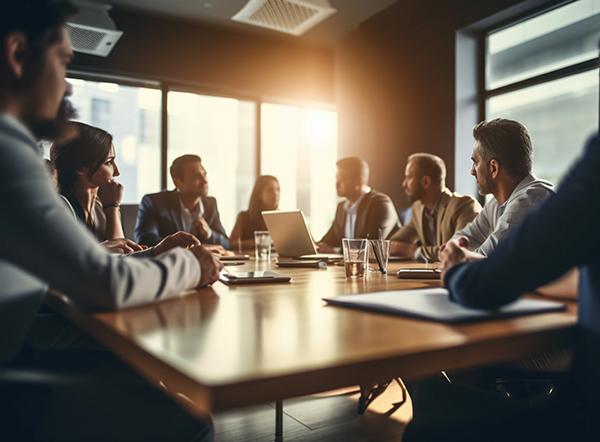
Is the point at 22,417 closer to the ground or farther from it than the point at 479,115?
closer to the ground

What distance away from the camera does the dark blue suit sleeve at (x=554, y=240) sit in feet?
2.67

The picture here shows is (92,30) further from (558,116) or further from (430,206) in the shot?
(558,116)

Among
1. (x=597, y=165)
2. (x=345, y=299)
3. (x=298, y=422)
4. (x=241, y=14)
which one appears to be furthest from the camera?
(x=241, y=14)

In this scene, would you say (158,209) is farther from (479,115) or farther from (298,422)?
(479,115)

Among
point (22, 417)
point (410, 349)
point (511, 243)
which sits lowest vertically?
point (22, 417)

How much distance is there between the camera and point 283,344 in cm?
75

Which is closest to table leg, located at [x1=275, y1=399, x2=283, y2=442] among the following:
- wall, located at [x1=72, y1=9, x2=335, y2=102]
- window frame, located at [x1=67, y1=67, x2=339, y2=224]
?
window frame, located at [x1=67, y1=67, x2=339, y2=224]

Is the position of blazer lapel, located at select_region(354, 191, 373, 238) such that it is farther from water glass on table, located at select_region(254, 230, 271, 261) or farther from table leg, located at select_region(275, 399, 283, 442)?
table leg, located at select_region(275, 399, 283, 442)

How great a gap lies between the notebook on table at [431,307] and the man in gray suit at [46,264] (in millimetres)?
411

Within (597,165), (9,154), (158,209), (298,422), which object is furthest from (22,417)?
(158,209)

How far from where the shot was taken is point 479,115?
5055 mm

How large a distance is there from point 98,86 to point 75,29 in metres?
0.78

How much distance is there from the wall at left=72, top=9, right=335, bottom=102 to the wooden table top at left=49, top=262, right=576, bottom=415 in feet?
16.7

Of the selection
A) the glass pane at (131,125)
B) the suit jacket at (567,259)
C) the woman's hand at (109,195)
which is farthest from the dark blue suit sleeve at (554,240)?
the glass pane at (131,125)
